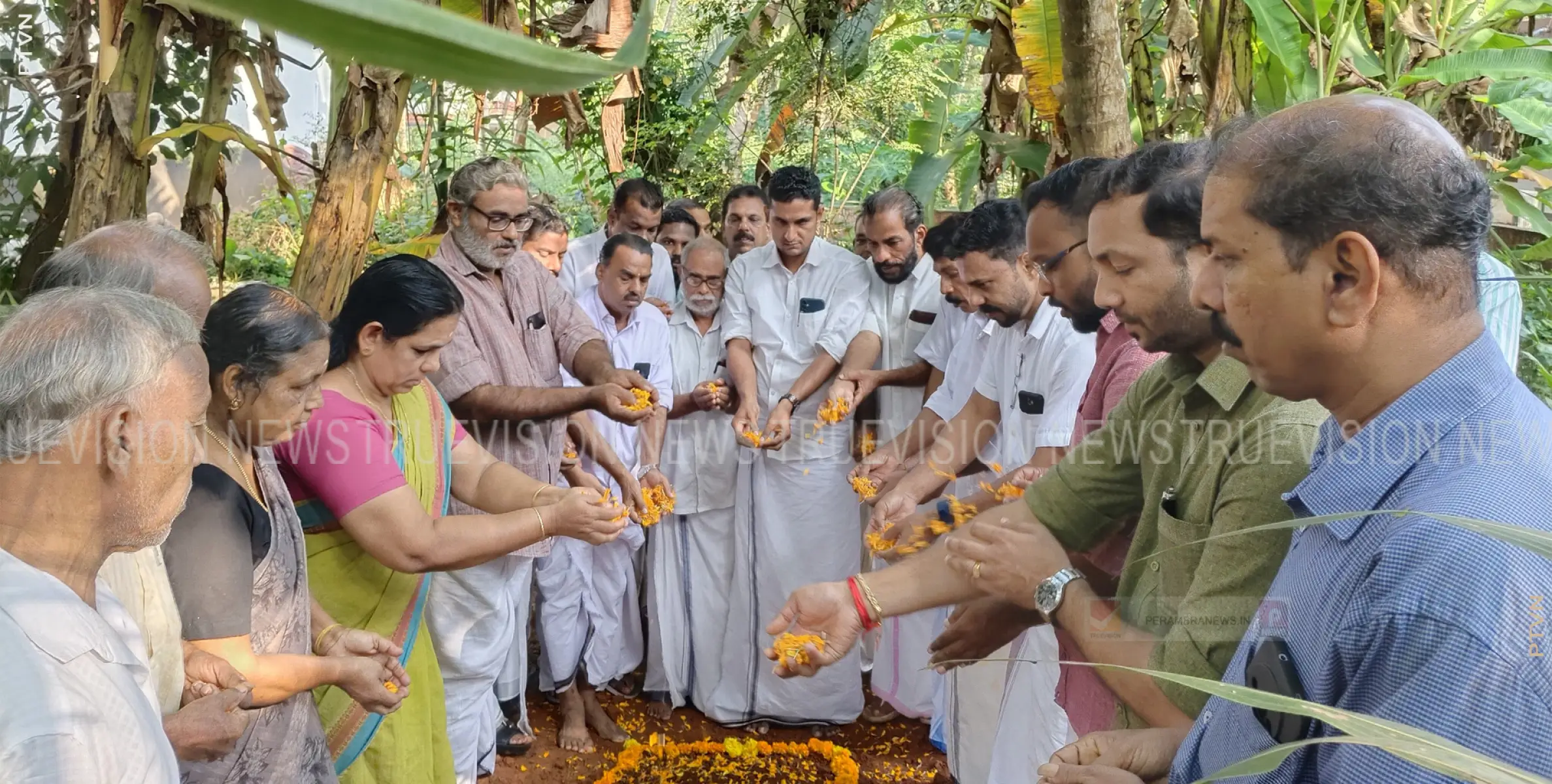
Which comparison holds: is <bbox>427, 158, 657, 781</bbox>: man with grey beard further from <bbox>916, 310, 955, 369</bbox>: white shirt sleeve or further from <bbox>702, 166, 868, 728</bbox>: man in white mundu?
<bbox>916, 310, 955, 369</bbox>: white shirt sleeve

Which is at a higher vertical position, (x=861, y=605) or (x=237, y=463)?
(x=237, y=463)

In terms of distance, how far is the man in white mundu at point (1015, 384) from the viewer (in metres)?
3.16

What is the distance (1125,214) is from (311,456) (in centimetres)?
177

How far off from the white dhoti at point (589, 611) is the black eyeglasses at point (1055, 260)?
2.44 metres

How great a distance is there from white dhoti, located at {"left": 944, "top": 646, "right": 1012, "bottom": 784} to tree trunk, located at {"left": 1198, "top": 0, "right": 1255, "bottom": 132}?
6.77 ft

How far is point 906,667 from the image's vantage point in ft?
15.4

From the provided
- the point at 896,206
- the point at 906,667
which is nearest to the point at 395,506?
the point at 896,206

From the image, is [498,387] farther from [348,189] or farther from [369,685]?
[369,685]

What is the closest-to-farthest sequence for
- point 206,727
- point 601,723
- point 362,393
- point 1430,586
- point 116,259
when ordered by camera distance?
1. point 1430,586
2. point 206,727
3. point 116,259
4. point 362,393
5. point 601,723

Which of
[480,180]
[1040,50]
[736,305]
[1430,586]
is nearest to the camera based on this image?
[1430,586]

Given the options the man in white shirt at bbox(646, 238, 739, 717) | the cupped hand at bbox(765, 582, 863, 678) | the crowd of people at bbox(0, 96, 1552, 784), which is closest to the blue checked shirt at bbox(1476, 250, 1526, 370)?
the crowd of people at bbox(0, 96, 1552, 784)

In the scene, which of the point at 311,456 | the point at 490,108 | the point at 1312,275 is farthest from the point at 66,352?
the point at 490,108

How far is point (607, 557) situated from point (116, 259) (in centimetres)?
276

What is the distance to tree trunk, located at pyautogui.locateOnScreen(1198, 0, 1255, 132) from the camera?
404 cm
